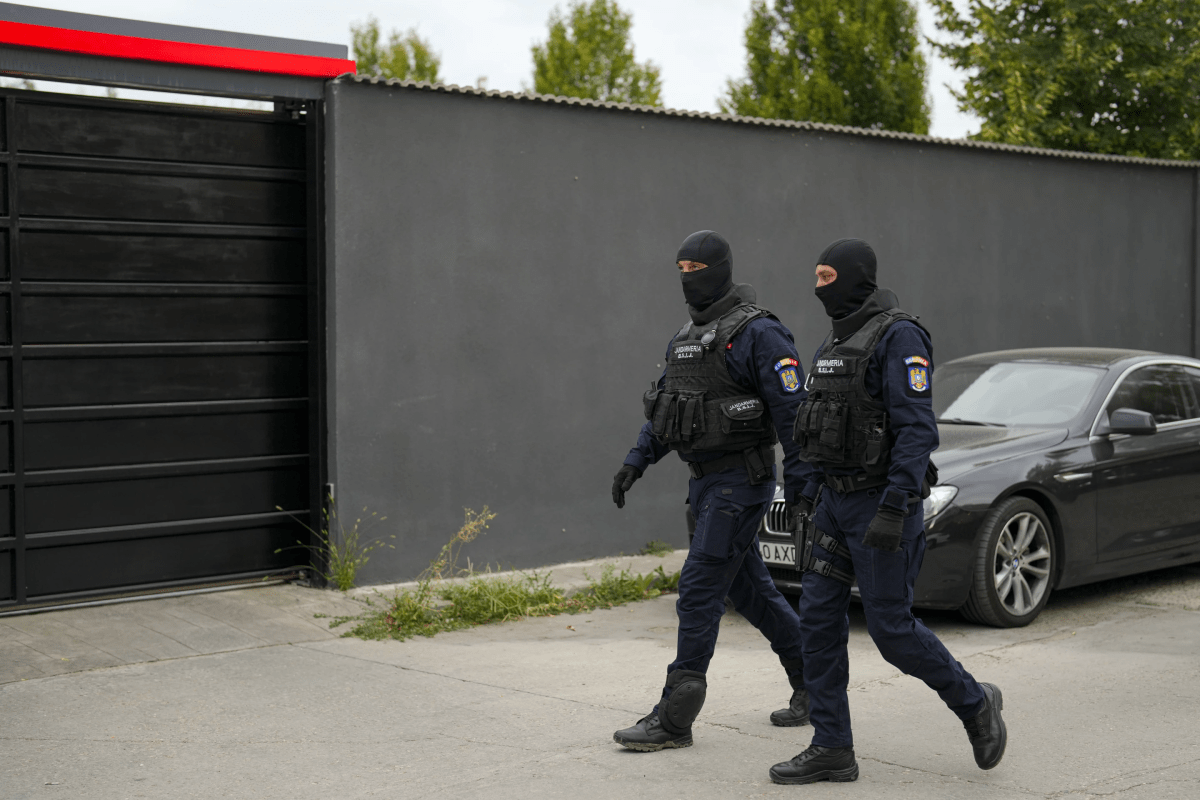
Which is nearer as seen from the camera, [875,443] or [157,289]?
[875,443]

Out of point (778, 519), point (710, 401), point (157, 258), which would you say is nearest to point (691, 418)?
point (710, 401)

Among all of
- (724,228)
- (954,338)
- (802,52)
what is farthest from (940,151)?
(802,52)

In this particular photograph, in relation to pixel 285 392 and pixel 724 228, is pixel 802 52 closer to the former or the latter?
pixel 724 228

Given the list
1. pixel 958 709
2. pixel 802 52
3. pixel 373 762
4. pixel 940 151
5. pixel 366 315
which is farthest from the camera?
pixel 802 52

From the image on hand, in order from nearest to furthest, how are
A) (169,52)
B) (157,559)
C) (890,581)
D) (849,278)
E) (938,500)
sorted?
(890,581) → (849,278) → (938,500) → (169,52) → (157,559)

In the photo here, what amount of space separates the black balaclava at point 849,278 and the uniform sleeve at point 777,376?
29cm

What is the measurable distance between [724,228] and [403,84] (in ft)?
9.03

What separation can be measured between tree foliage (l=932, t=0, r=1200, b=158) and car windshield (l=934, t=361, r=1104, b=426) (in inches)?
396

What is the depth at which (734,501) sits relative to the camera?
506cm

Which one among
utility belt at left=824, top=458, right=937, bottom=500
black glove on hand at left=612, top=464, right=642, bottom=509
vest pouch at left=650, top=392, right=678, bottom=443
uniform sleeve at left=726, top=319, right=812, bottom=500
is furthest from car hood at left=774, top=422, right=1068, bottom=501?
utility belt at left=824, top=458, right=937, bottom=500

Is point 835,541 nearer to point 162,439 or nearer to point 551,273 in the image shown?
point 162,439

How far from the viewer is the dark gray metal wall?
26.9 feet

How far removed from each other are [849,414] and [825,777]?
1.26 meters

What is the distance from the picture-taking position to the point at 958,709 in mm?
4609
